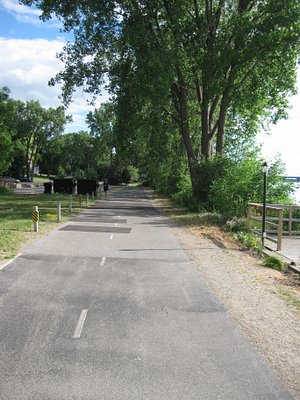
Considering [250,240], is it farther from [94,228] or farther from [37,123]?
[37,123]

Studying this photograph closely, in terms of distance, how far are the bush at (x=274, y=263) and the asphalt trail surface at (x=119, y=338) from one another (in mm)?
2257

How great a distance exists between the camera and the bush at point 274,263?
11.0 meters

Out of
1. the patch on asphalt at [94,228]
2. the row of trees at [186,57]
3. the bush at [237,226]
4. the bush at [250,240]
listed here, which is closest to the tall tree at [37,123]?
the row of trees at [186,57]

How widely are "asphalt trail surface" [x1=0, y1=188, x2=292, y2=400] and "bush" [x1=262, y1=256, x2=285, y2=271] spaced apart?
2.26m

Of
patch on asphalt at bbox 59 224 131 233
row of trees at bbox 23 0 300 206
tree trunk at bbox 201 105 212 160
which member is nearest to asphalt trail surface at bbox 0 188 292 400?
patch on asphalt at bbox 59 224 131 233

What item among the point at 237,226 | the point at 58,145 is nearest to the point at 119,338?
the point at 237,226

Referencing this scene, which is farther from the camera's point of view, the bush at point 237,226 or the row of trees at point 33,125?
the row of trees at point 33,125

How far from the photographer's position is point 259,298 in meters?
8.02

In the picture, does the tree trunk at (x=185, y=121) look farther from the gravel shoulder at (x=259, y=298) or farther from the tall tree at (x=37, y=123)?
the tall tree at (x=37, y=123)

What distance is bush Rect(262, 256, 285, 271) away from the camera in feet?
36.2

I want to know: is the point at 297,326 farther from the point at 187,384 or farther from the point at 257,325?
the point at 187,384

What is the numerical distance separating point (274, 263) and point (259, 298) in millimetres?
3406

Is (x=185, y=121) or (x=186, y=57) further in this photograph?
(x=185, y=121)

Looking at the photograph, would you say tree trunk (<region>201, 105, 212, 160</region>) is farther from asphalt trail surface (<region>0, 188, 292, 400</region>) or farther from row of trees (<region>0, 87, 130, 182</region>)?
row of trees (<region>0, 87, 130, 182</region>)
